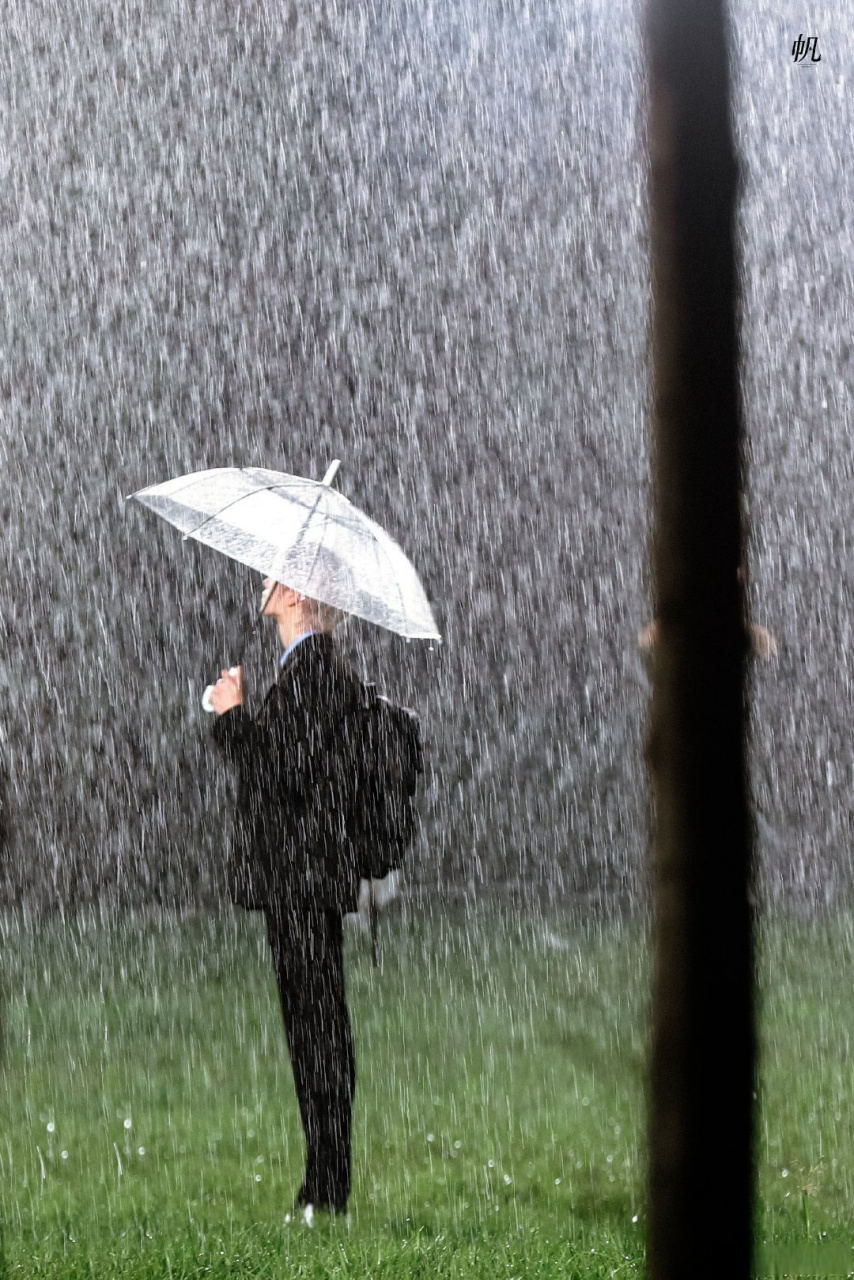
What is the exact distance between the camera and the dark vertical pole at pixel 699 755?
→ 9.35 feet

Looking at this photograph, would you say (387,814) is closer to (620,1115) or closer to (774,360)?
(620,1115)

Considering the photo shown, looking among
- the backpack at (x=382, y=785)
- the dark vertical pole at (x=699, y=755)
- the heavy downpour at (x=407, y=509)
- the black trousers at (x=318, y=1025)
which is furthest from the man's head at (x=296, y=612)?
the heavy downpour at (x=407, y=509)

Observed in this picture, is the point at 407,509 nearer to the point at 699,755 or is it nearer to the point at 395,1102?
the point at 395,1102

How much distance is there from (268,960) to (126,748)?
2.32m

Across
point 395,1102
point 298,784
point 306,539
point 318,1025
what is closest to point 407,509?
point 395,1102

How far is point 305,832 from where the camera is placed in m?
4.27

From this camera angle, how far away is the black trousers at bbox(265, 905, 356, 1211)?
14.1 feet

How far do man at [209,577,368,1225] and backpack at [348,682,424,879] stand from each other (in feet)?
0.12

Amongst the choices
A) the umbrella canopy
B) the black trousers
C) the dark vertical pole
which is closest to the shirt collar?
the umbrella canopy

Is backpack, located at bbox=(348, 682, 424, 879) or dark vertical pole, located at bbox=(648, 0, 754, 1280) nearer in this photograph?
dark vertical pole, located at bbox=(648, 0, 754, 1280)

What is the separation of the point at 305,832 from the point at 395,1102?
2.33 metres

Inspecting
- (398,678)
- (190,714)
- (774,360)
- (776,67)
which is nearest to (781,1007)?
(398,678)

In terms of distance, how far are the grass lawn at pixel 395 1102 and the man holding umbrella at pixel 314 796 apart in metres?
0.47

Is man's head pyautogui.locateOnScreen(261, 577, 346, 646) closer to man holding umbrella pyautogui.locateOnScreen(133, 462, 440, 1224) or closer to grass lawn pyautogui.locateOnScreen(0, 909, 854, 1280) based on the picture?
man holding umbrella pyautogui.locateOnScreen(133, 462, 440, 1224)
